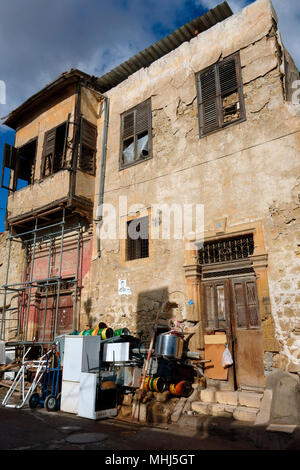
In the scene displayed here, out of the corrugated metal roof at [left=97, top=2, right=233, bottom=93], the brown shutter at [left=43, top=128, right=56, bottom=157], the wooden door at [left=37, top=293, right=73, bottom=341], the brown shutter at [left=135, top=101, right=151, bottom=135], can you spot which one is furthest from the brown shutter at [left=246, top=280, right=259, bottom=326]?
the brown shutter at [left=43, top=128, right=56, bottom=157]

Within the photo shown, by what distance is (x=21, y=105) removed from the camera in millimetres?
12875

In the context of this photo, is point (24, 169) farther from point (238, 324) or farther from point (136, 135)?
point (238, 324)

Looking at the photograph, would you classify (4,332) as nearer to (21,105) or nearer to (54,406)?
(54,406)

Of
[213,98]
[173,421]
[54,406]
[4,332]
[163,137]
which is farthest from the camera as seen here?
[4,332]

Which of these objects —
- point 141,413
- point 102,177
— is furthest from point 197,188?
point 141,413

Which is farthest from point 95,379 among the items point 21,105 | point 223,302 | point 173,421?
point 21,105

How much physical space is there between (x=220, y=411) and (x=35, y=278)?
27.3ft

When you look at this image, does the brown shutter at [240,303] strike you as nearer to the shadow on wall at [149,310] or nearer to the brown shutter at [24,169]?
the shadow on wall at [149,310]

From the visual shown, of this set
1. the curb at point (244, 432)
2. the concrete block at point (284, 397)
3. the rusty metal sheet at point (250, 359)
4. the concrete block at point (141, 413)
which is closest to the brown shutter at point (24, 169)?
the concrete block at point (141, 413)

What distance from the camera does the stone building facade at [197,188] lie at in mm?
6934

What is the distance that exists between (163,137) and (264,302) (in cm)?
522

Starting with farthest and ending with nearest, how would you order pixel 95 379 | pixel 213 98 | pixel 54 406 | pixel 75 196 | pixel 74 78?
pixel 74 78
pixel 75 196
pixel 213 98
pixel 54 406
pixel 95 379

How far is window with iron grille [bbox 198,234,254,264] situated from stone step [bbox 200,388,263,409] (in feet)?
8.80

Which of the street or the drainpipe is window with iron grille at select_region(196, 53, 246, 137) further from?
the street
